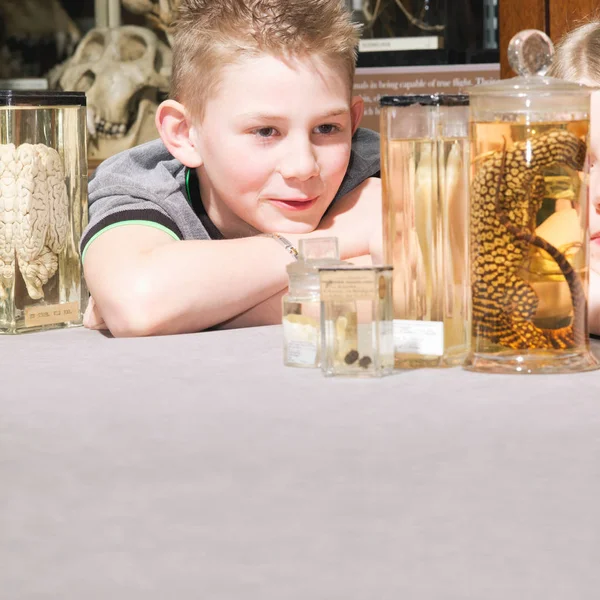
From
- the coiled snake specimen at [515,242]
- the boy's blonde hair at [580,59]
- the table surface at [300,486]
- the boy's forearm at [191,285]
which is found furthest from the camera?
the boy's blonde hair at [580,59]

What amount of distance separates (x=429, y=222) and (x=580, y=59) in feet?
2.09

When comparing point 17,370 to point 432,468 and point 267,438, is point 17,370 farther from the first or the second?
point 432,468

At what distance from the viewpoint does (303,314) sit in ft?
2.85

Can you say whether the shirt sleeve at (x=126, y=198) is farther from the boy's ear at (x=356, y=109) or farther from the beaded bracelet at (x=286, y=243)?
the boy's ear at (x=356, y=109)

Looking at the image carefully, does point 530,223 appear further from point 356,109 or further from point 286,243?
point 356,109

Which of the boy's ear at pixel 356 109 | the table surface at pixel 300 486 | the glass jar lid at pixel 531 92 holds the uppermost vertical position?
the boy's ear at pixel 356 109

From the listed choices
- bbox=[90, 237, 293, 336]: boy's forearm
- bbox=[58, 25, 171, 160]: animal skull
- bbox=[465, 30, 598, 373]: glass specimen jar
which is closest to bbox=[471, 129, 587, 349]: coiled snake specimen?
bbox=[465, 30, 598, 373]: glass specimen jar

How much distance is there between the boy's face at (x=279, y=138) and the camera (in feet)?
4.06

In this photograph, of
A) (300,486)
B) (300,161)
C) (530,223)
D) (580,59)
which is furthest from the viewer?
(580,59)

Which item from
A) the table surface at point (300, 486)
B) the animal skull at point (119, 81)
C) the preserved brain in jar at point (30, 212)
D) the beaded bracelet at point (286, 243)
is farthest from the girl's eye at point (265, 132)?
the animal skull at point (119, 81)

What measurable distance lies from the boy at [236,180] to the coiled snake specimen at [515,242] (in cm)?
40

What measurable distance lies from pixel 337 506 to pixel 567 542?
0.35ft

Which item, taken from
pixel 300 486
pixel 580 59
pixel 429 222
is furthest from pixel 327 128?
pixel 300 486

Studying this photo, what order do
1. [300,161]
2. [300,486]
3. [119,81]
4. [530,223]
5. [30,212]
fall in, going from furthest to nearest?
[119,81] < [300,161] < [30,212] < [530,223] < [300,486]
